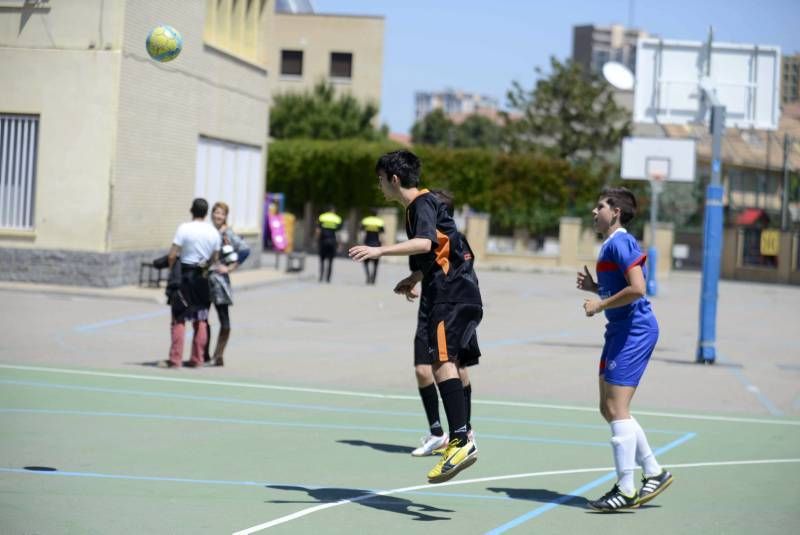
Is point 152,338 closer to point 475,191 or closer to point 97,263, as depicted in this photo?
point 97,263

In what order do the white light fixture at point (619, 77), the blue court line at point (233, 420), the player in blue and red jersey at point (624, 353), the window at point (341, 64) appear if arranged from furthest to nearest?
the window at point (341, 64), the white light fixture at point (619, 77), the blue court line at point (233, 420), the player in blue and red jersey at point (624, 353)

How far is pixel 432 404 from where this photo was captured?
8.92 meters

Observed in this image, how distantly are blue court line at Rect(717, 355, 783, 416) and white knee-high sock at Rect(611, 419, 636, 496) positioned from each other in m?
5.96

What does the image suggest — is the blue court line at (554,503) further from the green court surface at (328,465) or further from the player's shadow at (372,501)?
the player's shadow at (372,501)

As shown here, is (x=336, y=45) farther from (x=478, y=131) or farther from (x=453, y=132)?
(x=478, y=131)

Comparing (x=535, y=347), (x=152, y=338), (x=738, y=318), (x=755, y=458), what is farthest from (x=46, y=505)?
(x=738, y=318)

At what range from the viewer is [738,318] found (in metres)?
28.6

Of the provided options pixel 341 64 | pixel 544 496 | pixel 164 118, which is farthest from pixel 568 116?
pixel 544 496

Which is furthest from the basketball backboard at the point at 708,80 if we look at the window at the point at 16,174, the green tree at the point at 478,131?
the green tree at the point at 478,131

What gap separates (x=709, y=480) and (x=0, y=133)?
1955 centimetres

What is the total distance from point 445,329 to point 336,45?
63.0 meters

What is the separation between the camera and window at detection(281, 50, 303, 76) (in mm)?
70438

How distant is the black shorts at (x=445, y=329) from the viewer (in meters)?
7.87

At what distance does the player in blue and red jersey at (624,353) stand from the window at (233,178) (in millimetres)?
23778
